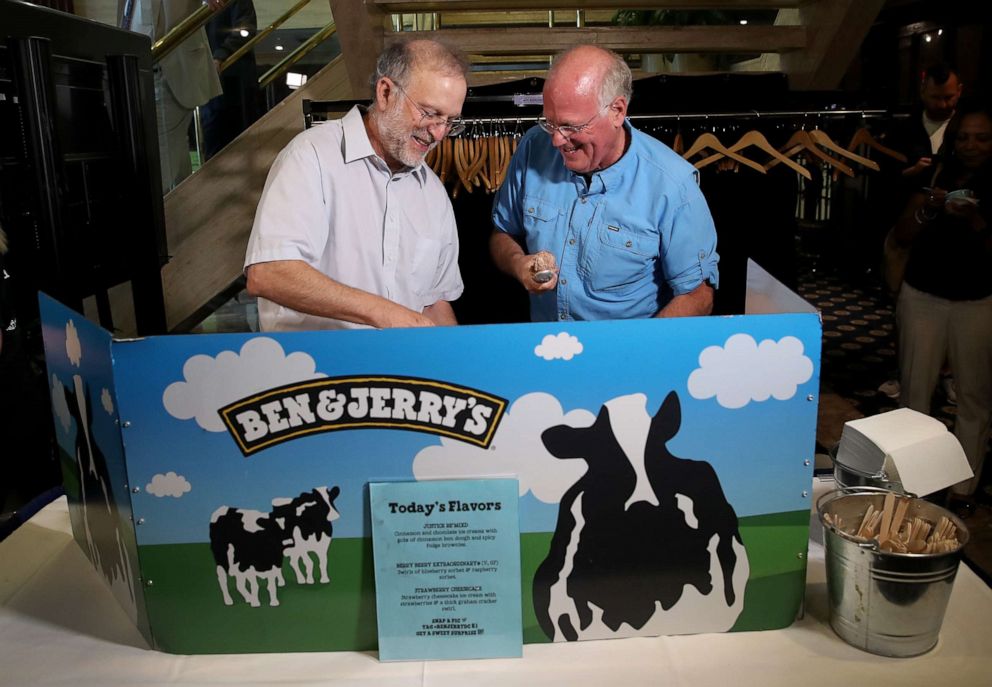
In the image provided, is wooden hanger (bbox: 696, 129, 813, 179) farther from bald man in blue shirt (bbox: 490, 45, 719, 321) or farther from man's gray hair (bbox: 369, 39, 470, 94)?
man's gray hair (bbox: 369, 39, 470, 94)

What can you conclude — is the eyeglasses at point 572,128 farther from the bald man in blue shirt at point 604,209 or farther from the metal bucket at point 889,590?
the metal bucket at point 889,590

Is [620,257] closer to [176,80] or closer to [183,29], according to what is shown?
[183,29]

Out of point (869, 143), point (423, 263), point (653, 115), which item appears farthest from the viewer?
point (869, 143)

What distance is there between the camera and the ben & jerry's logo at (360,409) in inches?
45.0

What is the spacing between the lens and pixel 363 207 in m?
1.84

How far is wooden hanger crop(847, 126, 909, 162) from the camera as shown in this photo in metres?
3.57

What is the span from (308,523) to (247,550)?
3.9 inches

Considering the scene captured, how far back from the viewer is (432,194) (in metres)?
1.97

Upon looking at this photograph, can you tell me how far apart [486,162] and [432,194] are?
1503mm

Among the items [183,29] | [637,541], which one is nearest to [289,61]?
[183,29]

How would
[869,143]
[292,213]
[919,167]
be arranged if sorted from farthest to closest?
[869,143], [919,167], [292,213]

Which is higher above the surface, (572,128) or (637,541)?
(572,128)

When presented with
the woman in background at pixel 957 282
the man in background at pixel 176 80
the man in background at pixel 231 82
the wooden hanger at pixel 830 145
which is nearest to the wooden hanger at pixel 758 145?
the wooden hanger at pixel 830 145

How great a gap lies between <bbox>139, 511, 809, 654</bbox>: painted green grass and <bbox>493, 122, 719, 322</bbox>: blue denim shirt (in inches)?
37.8
